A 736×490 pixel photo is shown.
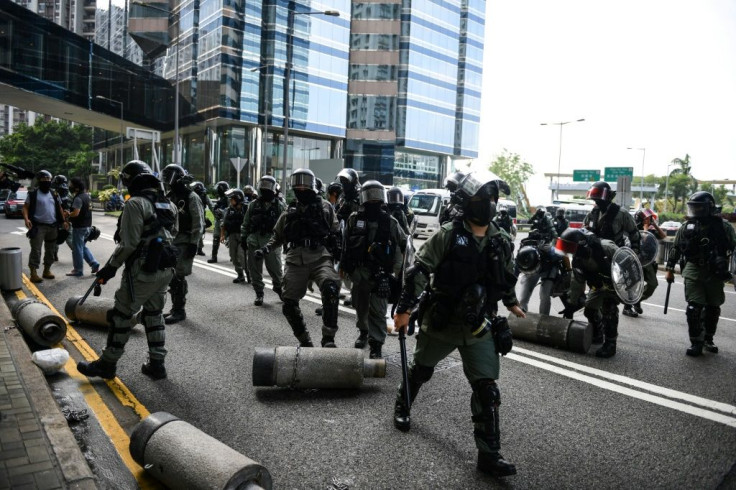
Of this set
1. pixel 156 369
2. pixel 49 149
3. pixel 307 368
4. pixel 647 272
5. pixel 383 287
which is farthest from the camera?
pixel 49 149

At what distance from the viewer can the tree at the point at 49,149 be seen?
6656 cm

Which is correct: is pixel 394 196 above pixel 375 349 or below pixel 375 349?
above

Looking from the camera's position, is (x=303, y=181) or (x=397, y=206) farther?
(x=397, y=206)

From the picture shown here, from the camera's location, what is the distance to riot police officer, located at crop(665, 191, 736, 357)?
6160 mm

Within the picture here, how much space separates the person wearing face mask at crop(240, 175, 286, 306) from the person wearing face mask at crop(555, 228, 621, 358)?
4.21 m

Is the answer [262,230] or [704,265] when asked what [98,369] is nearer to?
[262,230]

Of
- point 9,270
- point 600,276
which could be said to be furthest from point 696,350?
point 9,270

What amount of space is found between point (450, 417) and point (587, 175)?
176 ft

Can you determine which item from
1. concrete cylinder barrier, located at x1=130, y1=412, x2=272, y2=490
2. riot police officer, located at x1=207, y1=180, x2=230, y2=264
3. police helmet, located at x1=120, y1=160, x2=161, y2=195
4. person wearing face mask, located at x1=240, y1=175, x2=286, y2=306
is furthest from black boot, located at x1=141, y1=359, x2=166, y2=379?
riot police officer, located at x1=207, y1=180, x2=230, y2=264

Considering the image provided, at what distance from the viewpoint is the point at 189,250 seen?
7008 millimetres

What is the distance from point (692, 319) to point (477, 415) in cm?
412

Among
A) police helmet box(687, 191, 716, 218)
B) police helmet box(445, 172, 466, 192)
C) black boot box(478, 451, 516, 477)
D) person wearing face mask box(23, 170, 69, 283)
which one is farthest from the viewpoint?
person wearing face mask box(23, 170, 69, 283)

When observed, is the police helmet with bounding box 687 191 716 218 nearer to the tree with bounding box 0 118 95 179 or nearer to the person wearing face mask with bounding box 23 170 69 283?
the person wearing face mask with bounding box 23 170 69 283

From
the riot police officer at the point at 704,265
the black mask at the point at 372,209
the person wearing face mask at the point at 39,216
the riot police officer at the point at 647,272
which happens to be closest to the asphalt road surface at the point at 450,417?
the riot police officer at the point at 704,265
